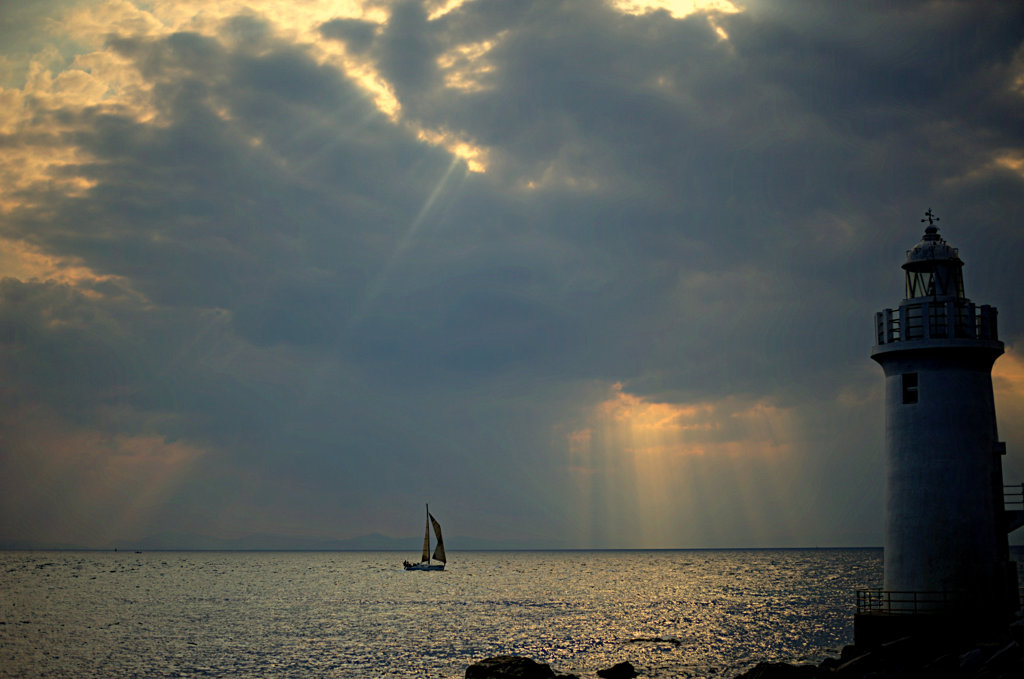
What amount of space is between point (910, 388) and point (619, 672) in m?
22.3

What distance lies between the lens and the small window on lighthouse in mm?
28344

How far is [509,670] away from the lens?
117ft

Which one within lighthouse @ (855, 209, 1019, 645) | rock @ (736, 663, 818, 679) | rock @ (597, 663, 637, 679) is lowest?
rock @ (597, 663, 637, 679)

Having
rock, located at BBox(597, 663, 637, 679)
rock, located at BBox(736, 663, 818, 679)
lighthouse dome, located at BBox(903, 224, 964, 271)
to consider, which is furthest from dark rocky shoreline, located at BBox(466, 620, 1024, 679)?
lighthouse dome, located at BBox(903, 224, 964, 271)

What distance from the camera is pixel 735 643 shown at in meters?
57.6

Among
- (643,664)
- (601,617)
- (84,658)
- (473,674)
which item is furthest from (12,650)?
(601,617)

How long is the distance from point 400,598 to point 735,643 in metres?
59.0

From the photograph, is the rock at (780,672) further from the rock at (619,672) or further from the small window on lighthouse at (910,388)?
the rock at (619,672)

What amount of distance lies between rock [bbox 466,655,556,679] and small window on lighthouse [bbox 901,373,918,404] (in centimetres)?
1969

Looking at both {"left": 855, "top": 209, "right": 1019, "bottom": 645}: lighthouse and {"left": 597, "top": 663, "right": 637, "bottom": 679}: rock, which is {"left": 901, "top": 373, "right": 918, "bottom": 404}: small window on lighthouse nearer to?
{"left": 855, "top": 209, "right": 1019, "bottom": 645}: lighthouse

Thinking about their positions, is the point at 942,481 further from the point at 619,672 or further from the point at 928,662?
the point at 619,672

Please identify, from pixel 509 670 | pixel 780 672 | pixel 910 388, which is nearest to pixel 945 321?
pixel 910 388

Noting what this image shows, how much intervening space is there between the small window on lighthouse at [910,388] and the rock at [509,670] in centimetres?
1969

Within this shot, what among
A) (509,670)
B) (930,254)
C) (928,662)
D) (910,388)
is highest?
(930,254)
